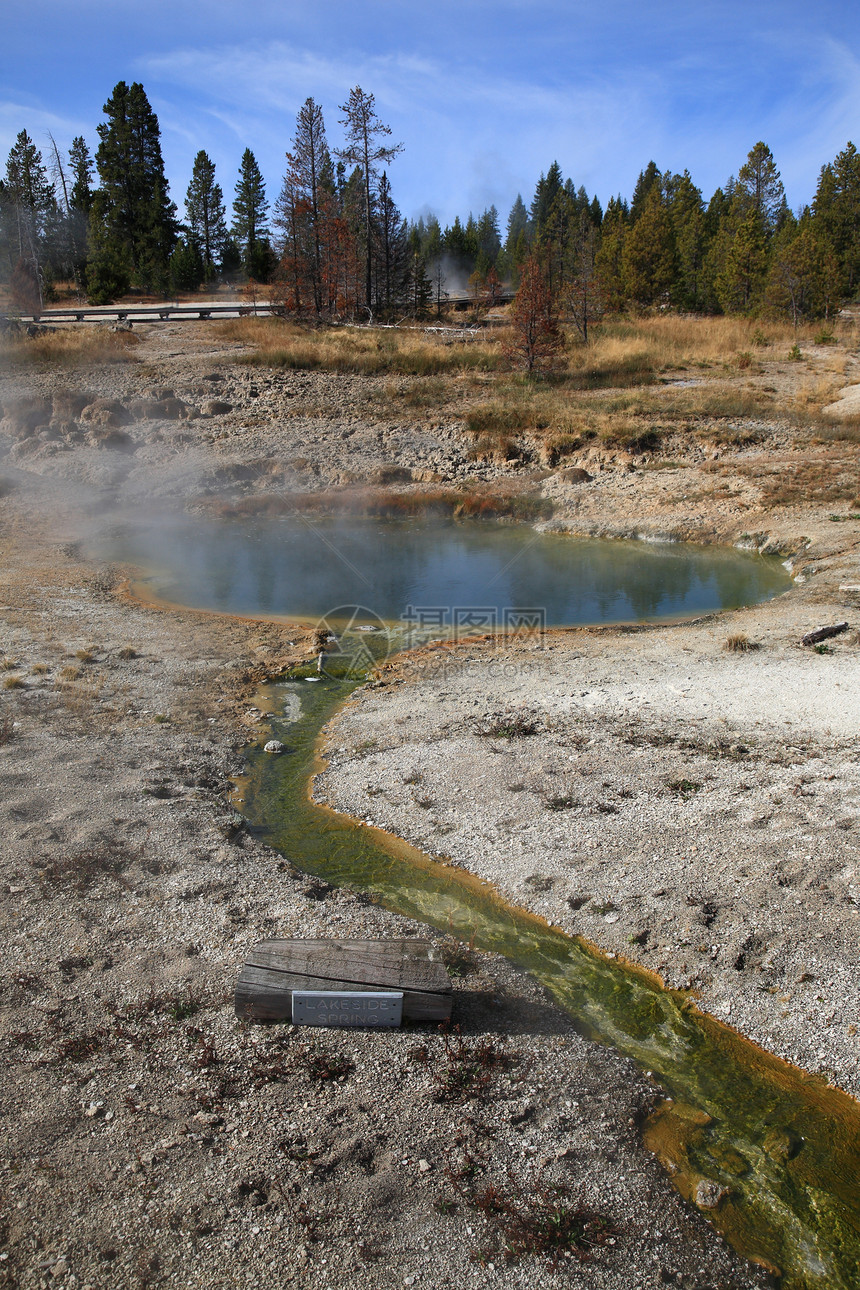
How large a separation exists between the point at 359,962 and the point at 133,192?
6683cm

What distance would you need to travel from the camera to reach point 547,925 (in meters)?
7.67

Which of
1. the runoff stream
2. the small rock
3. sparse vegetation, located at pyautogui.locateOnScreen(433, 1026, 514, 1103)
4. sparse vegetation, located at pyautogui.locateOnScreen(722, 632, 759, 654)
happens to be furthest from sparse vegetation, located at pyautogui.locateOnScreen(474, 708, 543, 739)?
the small rock

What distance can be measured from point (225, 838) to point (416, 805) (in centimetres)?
224

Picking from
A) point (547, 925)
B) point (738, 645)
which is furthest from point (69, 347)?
point (547, 925)

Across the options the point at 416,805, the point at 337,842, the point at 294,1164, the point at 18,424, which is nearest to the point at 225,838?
the point at 337,842

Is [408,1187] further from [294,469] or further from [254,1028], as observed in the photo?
[294,469]

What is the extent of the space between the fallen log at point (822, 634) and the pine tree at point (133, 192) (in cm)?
5437

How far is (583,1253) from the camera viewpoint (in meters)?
4.38

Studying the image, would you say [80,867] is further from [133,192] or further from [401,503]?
[133,192]

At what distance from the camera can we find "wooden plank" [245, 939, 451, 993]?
19.5ft

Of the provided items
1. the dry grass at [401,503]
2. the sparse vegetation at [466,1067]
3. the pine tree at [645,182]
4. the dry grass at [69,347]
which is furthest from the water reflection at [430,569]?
the pine tree at [645,182]

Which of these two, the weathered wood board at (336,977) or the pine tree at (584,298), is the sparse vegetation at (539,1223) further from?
the pine tree at (584,298)

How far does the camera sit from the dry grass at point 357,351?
35938mm

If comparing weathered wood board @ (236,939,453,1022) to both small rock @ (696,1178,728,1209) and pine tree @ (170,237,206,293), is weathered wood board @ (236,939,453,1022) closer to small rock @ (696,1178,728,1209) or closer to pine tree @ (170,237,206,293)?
small rock @ (696,1178,728,1209)
